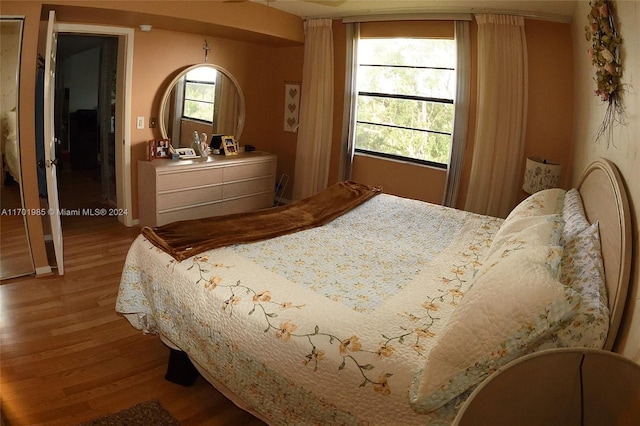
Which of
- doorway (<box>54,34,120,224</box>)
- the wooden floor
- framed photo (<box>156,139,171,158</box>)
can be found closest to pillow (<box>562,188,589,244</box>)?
the wooden floor

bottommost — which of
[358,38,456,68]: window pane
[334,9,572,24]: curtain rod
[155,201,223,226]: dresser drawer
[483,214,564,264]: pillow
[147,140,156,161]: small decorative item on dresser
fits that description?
[155,201,223,226]: dresser drawer

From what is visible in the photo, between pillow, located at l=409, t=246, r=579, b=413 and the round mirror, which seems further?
the round mirror

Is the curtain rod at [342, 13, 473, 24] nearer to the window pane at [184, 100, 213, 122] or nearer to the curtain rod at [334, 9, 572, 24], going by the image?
the curtain rod at [334, 9, 572, 24]

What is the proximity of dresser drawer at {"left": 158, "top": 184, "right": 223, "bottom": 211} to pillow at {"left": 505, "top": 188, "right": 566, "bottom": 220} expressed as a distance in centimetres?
309

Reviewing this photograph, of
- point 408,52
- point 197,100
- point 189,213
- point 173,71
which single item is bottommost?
point 189,213

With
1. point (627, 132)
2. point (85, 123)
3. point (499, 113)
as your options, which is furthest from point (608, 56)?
point (85, 123)

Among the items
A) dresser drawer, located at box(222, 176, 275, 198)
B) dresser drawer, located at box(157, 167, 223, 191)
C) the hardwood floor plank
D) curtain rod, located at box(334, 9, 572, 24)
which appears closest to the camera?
the hardwood floor plank

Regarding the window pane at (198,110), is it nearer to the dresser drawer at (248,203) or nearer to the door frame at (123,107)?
the door frame at (123,107)

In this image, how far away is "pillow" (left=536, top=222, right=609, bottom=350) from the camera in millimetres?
1299

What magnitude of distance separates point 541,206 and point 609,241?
799mm

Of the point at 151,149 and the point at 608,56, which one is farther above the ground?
the point at 608,56

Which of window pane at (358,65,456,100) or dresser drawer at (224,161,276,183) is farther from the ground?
window pane at (358,65,456,100)

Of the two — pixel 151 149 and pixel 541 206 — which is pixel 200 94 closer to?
pixel 151 149

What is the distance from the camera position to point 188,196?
4.49 m
